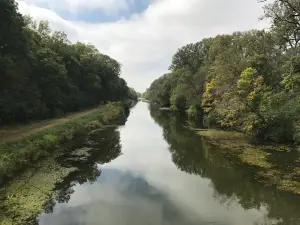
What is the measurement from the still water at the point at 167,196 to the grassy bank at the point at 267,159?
82cm

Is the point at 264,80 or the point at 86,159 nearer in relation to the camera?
the point at 86,159

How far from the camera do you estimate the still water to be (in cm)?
1179

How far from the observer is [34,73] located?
3425 centimetres

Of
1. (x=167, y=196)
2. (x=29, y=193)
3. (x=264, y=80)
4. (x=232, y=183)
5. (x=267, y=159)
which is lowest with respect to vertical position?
(x=167, y=196)

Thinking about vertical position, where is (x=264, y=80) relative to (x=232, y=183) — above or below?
above

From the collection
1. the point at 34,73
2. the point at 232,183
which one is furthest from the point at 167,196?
the point at 34,73

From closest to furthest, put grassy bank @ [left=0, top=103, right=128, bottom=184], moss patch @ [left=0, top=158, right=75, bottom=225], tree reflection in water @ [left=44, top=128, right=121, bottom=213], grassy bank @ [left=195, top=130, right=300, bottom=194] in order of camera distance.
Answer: moss patch @ [left=0, top=158, right=75, bottom=225]
tree reflection in water @ [left=44, top=128, right=121, bottom=213]
grassy bank @ [left=195, top=130, right=300, bottom=194]
grassy bank @ [left=0, top=103, right=128, bottom=184]

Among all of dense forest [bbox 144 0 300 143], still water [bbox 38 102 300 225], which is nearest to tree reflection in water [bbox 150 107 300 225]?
still water [bbox 38 102 300 225]

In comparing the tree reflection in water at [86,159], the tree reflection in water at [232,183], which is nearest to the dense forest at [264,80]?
the tree reflection in water at [232,183]

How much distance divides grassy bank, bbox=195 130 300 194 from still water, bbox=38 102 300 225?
82 cm

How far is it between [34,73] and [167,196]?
85.9 ft

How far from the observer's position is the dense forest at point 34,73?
24.0m

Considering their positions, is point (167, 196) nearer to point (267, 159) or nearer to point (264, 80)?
point (267, 159)

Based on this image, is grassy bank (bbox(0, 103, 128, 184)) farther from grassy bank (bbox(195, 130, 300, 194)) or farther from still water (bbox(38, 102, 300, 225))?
grassy bank (bbox(195, 130, 300, 194))
